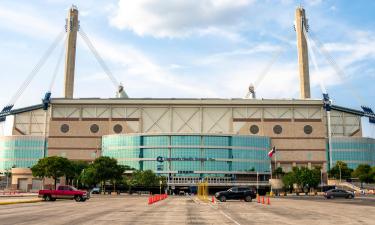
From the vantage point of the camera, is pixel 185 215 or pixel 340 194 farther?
pixel 340 194

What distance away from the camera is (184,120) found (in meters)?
170

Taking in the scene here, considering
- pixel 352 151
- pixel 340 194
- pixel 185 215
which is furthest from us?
pixel 352 151

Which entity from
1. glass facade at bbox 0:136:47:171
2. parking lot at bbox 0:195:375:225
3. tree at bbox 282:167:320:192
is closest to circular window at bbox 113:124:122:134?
glass facade at bbox 0:136:47:171

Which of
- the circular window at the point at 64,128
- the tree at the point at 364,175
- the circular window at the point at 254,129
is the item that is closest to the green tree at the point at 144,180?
the circular window at the point at 64,128

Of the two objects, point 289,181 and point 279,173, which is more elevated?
point 279,173

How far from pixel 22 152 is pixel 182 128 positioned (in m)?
62.9

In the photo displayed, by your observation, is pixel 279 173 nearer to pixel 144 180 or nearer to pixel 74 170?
pixel 144 180

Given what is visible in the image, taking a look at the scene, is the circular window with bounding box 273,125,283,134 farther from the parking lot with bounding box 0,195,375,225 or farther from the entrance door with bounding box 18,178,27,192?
the parking lot with bounding box 0,195,375,225

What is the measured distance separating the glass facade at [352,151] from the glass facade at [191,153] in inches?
1233

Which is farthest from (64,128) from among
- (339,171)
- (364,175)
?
(364,175)

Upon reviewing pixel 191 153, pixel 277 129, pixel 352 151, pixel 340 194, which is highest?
pixel 277 129

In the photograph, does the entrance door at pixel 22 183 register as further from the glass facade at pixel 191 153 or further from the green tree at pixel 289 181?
the green tree at pixel 289 181

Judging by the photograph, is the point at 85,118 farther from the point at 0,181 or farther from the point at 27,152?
the point at 0,181

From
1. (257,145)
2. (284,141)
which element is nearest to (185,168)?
(257,145)
